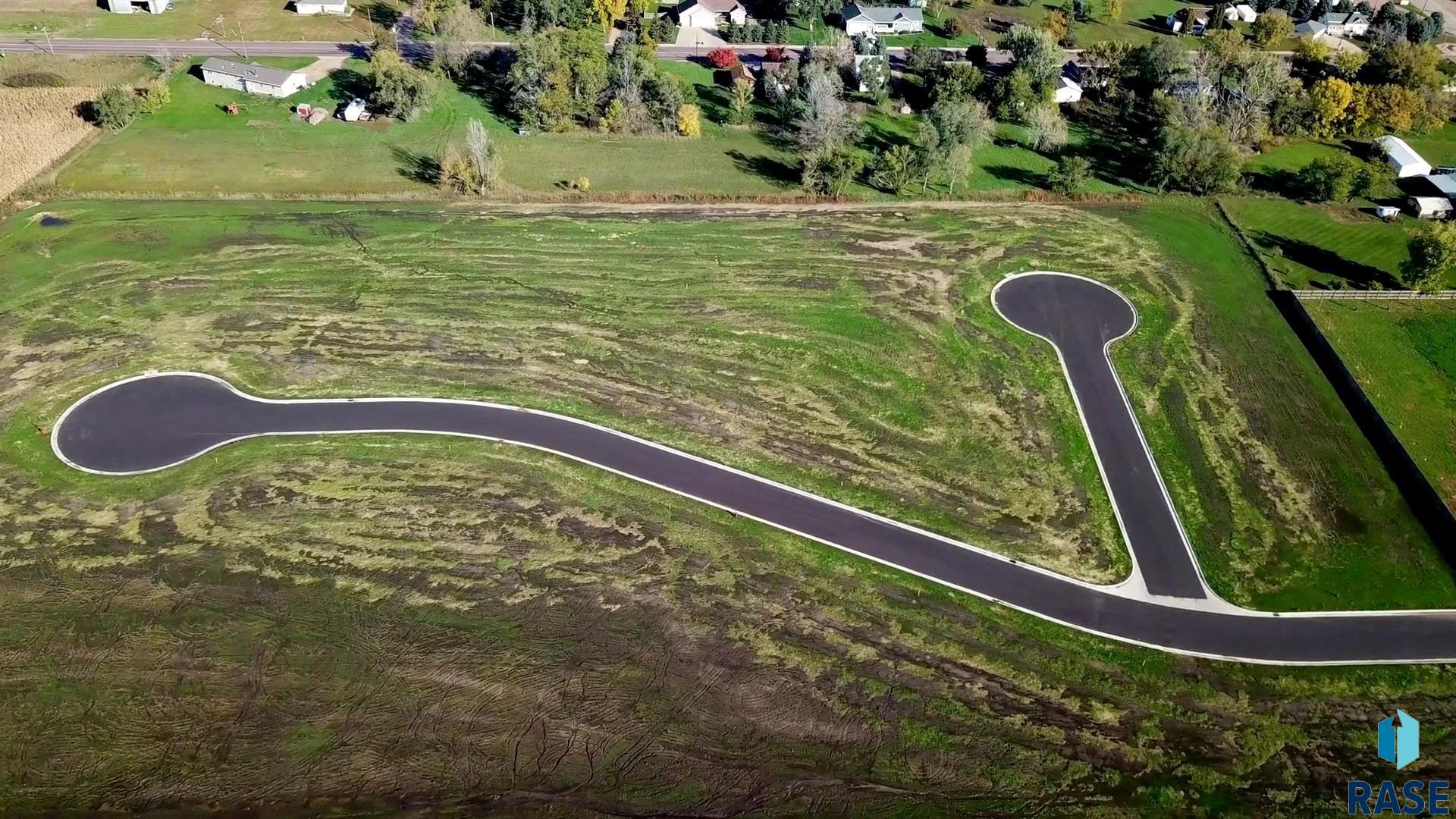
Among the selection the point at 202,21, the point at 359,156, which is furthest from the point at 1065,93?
the point at 202,21

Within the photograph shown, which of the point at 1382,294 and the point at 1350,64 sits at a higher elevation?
the point at 1350,64

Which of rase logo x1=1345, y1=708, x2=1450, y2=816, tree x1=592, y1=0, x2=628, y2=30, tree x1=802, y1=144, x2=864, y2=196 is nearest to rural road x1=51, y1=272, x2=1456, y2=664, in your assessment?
rase logo x1=1345, y1=708, x2=1450, y2=816

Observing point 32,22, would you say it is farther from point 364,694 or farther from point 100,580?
point 364,694

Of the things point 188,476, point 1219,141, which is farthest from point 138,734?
point 1219,141

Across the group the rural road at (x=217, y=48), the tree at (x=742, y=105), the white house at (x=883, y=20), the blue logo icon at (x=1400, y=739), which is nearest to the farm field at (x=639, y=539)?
the blue logo icon at (x=1400, y=739)

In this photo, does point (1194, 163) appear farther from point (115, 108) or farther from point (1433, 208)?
point (115, 108)

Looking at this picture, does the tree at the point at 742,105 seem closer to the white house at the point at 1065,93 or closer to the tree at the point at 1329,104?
the white house at the point at 1065,93
